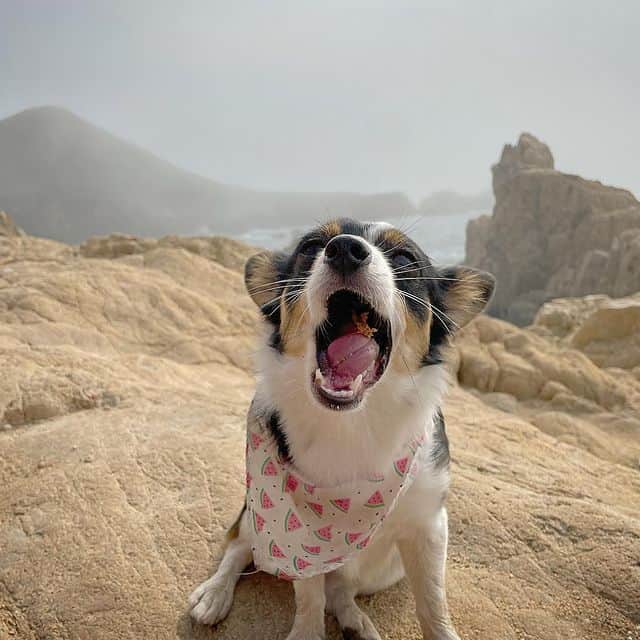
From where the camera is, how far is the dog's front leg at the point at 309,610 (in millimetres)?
1794

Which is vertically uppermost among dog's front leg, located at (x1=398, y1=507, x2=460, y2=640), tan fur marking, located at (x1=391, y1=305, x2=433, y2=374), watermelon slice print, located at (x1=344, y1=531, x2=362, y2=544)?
tan fur marking, located at (x1=391, y1=305, x2=433, y2=374)

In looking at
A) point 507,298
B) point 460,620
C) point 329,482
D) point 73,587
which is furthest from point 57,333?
point 507,298

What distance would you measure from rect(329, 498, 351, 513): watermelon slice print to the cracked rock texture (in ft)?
1.92

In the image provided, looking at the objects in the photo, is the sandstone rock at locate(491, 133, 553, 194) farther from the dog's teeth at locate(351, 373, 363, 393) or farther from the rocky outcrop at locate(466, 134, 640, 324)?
the dog's teeth at locate(351, 373, 363, 393)

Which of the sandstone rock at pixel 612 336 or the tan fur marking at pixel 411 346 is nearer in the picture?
the tan fur marking at pixel 411 346

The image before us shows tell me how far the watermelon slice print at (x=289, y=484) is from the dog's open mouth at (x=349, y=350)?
18.6 inches

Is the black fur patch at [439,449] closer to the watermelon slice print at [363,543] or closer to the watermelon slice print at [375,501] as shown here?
the watermelon slice print at [375,501]

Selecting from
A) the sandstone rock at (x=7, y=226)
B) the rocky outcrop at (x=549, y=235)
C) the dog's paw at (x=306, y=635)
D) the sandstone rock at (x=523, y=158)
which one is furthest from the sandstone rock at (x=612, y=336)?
the sandstone rock at (x=523, y=158)

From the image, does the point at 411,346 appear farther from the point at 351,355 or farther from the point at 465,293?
the point at 465,293

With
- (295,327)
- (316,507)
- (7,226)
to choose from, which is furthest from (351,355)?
(7,226)

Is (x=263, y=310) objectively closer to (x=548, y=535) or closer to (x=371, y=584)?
(x=371, y=584)

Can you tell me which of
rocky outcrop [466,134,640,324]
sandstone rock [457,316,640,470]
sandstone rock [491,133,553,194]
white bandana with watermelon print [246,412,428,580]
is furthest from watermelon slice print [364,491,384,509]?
sandstone rock [491,133,553,194]

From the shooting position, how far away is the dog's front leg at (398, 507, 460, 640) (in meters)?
1.78

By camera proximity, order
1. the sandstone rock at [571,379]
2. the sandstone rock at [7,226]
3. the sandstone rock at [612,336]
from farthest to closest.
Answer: the sandstone rock at [7,226]
the sandstone rock at [612,336]
the sandstone rock at [571,379]
